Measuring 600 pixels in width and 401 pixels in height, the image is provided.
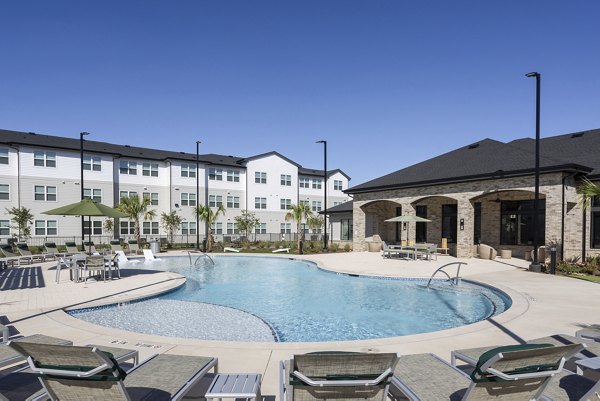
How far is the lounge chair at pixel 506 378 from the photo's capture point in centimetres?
281

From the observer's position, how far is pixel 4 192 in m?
29.7

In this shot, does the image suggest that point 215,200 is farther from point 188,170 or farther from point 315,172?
point 315,172

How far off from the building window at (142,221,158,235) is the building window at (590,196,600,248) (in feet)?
117

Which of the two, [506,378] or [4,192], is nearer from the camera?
[506,378]

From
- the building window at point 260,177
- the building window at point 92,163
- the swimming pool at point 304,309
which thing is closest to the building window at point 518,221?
the swimming pool at point 304,309

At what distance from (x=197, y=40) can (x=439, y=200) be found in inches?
783

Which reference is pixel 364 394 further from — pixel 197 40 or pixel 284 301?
pixel 197 40

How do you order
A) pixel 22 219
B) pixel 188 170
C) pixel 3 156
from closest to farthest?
1. pixel 22 219
2. pixel 3 156
3. pixel 188 170

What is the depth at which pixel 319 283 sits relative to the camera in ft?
47.9

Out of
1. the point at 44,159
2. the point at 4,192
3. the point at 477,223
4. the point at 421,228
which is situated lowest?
the point at 421,228

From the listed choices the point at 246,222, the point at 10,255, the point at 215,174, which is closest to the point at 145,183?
the point at 215,174

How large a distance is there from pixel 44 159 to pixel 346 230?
1101 inches

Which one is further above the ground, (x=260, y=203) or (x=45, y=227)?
(x=260, y=203)

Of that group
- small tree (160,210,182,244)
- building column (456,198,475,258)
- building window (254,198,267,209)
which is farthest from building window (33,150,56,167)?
building column (456,198,475,258)
